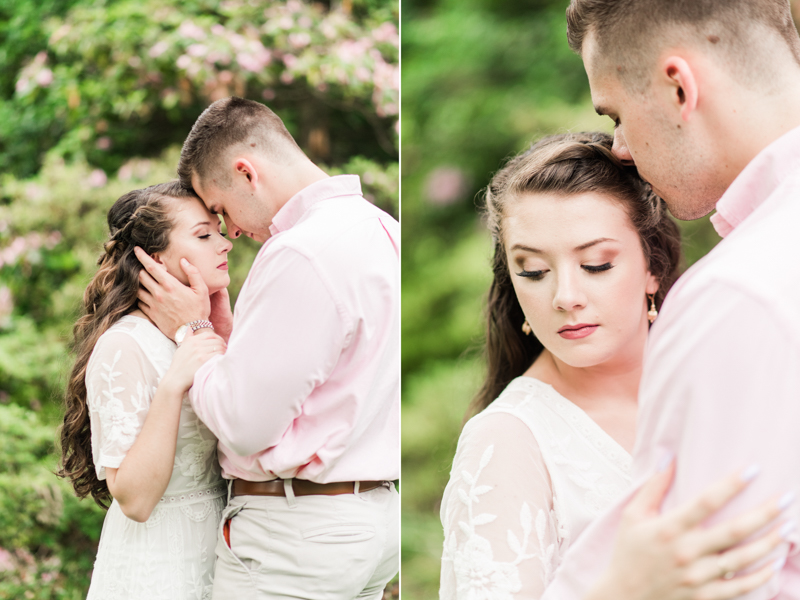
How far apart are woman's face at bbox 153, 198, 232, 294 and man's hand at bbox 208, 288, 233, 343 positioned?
0.58 ft

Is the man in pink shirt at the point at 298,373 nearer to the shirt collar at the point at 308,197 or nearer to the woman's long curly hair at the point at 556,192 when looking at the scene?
the shirt collar at the point at 308,197

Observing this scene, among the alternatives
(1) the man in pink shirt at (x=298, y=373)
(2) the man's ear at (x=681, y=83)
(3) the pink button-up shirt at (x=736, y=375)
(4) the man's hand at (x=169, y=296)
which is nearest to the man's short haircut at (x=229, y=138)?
(1) the man in pink shirt at (x=298, y=373)

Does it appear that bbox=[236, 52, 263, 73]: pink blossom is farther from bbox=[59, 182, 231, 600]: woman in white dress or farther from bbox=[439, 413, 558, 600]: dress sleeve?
bbox=[439, 413, 558, 600]: dress sleeve

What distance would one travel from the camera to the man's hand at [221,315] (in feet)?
8.25

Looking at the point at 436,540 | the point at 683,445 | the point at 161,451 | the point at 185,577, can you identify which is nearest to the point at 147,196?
the point at 161,451

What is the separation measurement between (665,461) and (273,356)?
1.05 meters

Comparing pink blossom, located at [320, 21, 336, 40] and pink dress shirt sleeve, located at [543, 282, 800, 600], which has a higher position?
pink dress shirt sleeve, located at [543, 282, 800, 600]

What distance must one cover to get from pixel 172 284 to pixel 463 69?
11.5ft

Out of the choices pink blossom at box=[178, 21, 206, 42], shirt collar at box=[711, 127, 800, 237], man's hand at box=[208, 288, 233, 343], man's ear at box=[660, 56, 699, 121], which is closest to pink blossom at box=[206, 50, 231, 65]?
pink blossom at box=[178, 21, 206, 42]

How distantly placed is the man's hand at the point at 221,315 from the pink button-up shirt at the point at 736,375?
1.66 metres

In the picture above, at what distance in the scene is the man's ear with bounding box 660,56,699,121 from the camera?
140cm

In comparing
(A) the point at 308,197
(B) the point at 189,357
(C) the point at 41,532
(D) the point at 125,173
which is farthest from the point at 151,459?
(D) the point at 125,173

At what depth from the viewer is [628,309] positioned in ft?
6.13

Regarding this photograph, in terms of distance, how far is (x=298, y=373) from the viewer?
1.88 m
